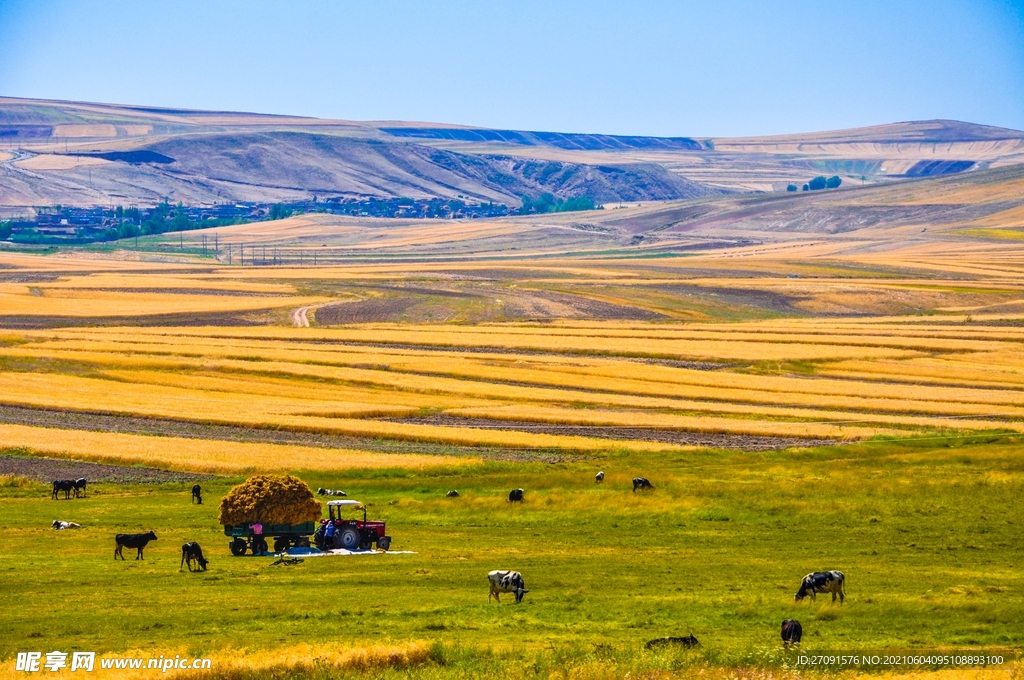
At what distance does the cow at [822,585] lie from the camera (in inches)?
1003

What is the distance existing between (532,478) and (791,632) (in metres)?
22.9

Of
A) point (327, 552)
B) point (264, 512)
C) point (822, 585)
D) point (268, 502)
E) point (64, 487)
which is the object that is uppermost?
point (64, 487)

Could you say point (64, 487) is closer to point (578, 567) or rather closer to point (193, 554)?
point (193, 554)

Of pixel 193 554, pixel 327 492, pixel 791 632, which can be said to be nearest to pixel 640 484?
pixel 327 492

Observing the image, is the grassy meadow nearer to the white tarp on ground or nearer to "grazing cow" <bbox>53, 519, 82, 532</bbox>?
the white tarp on ground

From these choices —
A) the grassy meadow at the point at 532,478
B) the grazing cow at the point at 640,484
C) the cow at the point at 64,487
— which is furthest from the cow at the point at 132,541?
the grazing cow at the point at 640,484

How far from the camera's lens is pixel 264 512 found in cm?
3231

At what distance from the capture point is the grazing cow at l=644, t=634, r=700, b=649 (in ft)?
69.7

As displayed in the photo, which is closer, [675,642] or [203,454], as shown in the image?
[675,642]

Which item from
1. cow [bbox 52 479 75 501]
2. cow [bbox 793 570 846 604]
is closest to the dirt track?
cow [bbox 52 479 75 501]

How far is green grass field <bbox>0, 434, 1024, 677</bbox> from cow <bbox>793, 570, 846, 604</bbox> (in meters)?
0.40

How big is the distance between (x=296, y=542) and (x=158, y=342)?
6485cm

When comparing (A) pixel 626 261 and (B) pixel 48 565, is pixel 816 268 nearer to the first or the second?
(A) pixel 626 261

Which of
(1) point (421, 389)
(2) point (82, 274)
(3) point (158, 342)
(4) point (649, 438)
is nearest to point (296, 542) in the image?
(4) point (649, 438)
